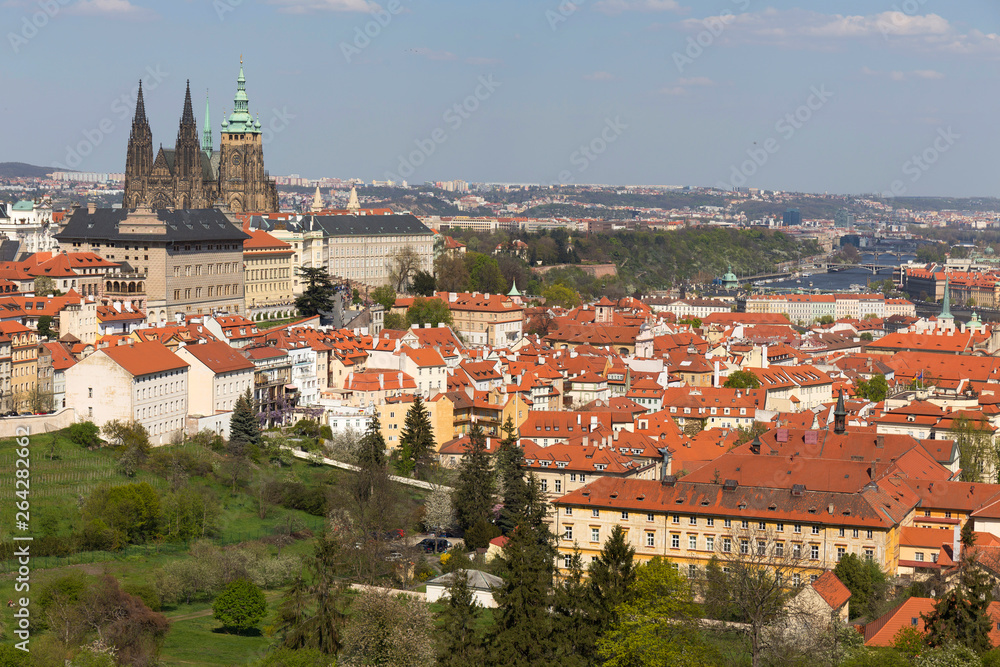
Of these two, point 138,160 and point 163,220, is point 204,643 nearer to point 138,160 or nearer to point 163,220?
point 163,220

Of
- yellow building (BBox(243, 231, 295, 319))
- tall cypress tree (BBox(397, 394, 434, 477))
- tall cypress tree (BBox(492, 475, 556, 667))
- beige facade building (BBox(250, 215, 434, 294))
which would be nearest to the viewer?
Answer: tall cypress tree (BBox(492, 475, 556, 667))

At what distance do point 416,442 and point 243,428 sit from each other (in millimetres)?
6453

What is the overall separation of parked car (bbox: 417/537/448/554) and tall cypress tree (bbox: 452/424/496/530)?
3.20 feet

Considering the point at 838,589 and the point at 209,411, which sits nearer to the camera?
the point at 838,589

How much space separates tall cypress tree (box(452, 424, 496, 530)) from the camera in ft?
163

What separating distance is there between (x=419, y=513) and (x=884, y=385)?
33903 mm

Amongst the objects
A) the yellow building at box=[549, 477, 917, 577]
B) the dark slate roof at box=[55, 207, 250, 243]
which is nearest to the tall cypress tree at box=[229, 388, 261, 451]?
the yellow building at box=[549, 477, 917, 577]

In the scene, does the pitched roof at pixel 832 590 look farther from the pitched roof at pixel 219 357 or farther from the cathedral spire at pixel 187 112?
the cathedral spire at pixel 187 112

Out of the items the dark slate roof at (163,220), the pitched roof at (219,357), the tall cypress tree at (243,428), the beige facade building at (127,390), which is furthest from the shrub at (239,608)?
the dark slate roof at (163,220)

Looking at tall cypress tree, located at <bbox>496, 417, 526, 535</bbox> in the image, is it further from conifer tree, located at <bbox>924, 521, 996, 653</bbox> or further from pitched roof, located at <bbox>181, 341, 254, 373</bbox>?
conifer tree, located at <bbox>924, 521, 996, 653</bbox>

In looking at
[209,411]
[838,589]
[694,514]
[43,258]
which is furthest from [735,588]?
[43,258]

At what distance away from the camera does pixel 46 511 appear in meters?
45.0

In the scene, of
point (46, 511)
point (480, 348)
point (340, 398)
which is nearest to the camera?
point (46, 511)

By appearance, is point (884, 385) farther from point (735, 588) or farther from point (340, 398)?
point (735, 588)
